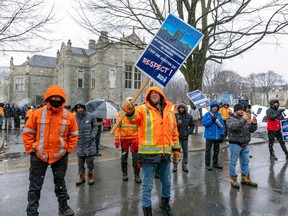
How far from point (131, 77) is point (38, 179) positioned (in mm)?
28275

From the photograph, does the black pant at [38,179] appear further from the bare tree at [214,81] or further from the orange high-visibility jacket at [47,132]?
the bare tree at [214,81]

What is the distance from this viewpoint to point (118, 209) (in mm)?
4117

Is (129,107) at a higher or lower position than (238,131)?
higher

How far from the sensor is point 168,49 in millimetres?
4090

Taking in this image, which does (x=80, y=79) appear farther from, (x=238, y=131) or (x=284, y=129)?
(x=238, y=131)

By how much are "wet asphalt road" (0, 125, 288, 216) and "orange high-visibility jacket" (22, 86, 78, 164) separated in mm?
1068

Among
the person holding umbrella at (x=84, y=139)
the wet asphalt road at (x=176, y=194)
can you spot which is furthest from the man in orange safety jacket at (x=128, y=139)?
the person holding umbrella at (x=84, y=139)

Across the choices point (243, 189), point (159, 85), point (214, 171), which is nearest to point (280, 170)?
point (214, 171)

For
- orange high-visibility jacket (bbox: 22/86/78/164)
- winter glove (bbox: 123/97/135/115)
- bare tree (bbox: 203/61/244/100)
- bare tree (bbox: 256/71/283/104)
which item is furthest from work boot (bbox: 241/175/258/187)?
bare tree (bbox: 256/71/283/104)

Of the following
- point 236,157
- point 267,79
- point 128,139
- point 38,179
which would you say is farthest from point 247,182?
point 267,79

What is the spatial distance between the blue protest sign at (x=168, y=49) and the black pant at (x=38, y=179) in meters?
1.99

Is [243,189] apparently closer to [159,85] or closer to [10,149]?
[159,85]

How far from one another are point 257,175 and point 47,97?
17.4ft

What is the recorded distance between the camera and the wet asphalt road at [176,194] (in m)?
4.09
